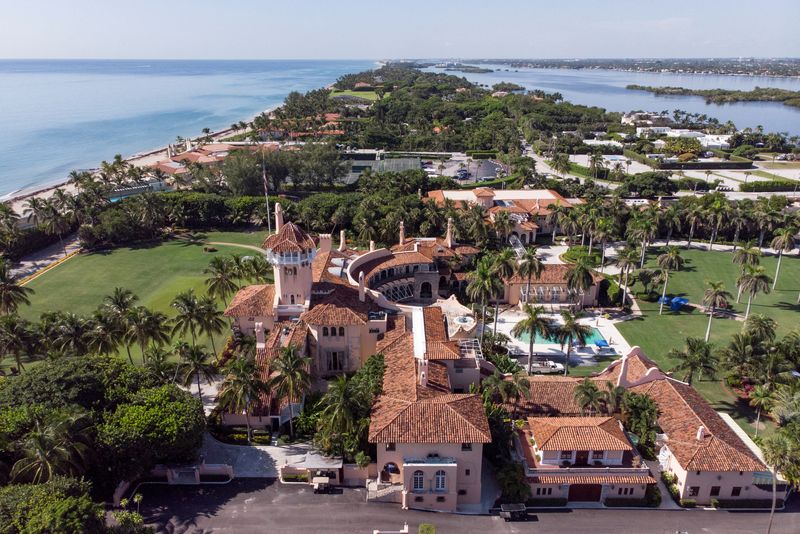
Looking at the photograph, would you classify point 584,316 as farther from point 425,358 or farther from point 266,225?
point 266,225

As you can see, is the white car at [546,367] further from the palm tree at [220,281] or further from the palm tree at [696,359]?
the palm tree at [220,281]

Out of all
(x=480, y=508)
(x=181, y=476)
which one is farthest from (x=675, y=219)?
(x=181, y=476)

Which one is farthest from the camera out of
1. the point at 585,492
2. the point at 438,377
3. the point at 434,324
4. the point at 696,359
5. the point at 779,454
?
the point at 434,324

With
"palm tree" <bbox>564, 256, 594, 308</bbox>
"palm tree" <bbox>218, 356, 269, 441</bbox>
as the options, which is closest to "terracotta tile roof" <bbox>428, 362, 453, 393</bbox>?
"palm tree" <bbox>218, 356, 269, 441</bbox>

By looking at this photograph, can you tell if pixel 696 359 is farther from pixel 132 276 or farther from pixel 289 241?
pixel 132 276

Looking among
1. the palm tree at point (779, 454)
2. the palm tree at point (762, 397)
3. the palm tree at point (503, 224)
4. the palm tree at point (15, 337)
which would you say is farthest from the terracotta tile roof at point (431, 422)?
the palm tree at point (503, 224)

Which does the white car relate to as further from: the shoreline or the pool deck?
the shoreline

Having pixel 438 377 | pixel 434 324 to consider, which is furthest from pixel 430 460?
pixel 434 324
